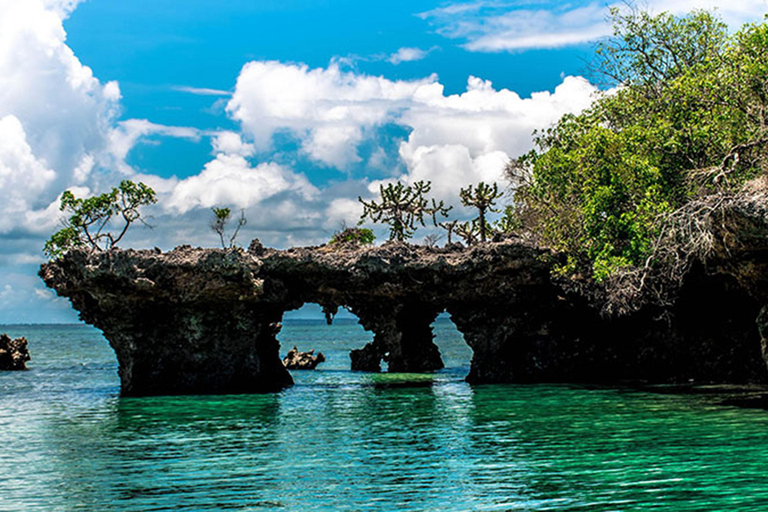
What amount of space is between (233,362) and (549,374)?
12.6 m

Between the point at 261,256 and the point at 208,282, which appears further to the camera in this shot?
the point at 261,256

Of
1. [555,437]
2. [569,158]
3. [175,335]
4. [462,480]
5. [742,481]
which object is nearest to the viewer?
[742,481]

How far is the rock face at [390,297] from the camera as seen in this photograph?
2855 cm

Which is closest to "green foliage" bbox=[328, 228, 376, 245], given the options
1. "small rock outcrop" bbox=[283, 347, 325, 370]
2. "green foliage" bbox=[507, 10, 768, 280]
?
"small rock outcrop" bbox=[283, 347, 325, 370]

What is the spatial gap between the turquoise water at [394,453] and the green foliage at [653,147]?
5.46 m

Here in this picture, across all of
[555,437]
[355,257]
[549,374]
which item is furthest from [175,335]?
[555,437]

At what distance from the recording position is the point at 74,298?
3105cm

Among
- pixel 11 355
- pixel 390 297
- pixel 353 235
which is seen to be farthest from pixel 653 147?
pixel 11 355

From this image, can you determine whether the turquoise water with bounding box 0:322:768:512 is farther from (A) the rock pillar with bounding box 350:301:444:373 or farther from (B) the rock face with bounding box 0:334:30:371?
(B) the rock face with bounding box 0:334:30:371

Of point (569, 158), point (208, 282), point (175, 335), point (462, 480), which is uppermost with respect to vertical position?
point (569, 158)

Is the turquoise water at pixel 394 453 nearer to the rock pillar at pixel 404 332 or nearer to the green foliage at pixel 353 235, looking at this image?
the rock pillar at pixel 404 332

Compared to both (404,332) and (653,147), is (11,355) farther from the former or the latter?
(653,147)

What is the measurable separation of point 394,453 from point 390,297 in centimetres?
1905

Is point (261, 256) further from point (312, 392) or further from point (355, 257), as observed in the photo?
point (312, 392)
